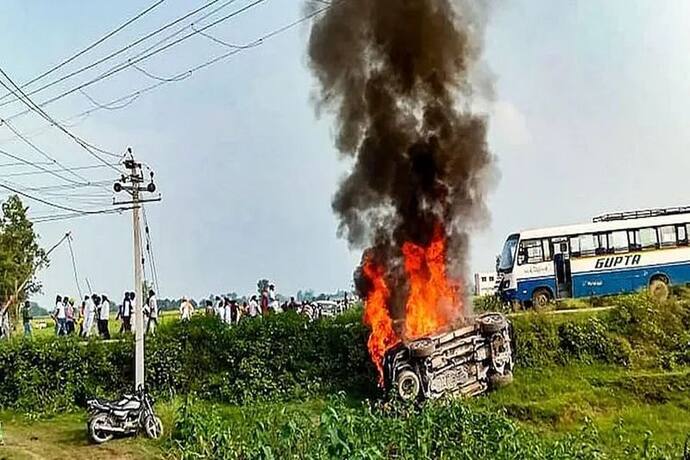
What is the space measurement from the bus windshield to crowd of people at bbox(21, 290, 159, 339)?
1179 cm

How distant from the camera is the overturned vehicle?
705 inches

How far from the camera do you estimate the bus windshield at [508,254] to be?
92.5 ft

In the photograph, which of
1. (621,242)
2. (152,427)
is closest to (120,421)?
(152,427)

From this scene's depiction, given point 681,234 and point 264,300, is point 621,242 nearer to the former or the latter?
point 681,234

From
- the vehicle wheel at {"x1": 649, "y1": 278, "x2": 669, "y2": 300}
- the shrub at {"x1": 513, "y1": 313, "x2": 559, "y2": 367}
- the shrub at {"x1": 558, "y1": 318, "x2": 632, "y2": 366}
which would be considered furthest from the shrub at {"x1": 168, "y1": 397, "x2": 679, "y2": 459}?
the vehicle wheel at {"x1": 649, "y1": 278, "x2": 669, "y2": 300}

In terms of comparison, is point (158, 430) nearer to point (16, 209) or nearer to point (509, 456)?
point (509, 456)

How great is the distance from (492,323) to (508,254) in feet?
30.8

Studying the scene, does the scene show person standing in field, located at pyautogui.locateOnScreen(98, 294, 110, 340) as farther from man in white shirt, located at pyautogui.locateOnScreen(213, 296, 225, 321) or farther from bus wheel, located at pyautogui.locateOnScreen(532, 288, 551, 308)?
bus wheel, located at pyautogui.locateOnScreen(532, 288, 551, 308)

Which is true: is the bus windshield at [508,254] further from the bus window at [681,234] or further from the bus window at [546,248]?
the bus window at [681,234]

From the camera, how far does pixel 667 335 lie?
21984 millimetres

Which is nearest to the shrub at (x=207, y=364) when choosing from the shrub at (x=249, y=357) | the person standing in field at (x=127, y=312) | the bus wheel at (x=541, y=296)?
the shrub at (x=249, y=357)

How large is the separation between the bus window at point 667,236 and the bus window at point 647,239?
0.56 ft

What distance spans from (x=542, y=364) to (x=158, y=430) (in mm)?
9696

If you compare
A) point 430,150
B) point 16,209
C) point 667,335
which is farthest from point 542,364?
point 16,209
